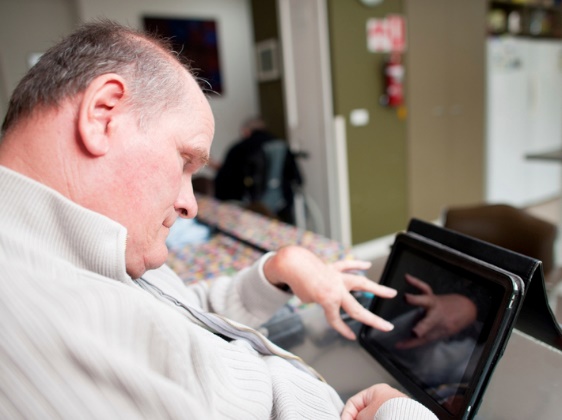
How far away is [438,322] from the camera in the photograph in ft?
2.24

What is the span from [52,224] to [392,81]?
138 inches

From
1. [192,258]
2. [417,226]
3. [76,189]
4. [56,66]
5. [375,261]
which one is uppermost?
[56,66]

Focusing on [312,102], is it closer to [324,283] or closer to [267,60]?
[267,60]

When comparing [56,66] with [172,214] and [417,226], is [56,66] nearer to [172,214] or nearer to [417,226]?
[172,214]

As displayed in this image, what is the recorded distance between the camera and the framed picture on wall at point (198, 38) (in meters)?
4.10

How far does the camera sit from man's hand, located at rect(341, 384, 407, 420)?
24.0 inches

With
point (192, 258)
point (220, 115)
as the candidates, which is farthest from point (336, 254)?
point (220, 115)

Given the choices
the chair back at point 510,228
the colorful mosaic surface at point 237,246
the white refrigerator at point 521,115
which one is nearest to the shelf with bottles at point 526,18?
the white refrigerator at point 521,115

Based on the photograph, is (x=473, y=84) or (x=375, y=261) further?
(x=473, y=84)

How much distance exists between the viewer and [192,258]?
4.90 feet

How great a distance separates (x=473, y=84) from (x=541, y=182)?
1.77 meters

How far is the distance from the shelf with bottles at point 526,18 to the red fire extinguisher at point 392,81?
137cm

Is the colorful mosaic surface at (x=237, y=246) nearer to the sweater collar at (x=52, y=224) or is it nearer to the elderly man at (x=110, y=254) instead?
the elderly man at (x=110, y=254)

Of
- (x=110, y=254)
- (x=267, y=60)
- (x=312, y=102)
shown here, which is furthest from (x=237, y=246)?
(x=267, y=60)
